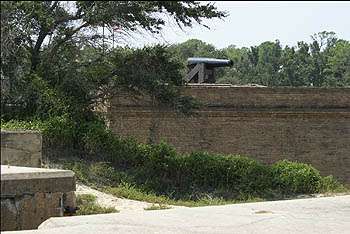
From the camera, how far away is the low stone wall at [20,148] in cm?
395

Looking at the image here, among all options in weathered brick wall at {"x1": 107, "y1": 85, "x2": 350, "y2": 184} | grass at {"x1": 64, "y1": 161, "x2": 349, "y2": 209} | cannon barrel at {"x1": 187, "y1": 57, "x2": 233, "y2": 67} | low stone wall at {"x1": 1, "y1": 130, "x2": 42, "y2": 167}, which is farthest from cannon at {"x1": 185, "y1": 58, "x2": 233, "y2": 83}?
low stone wall at {"x1": 1, "y1": 130, "x2": 42, "y2": 167}

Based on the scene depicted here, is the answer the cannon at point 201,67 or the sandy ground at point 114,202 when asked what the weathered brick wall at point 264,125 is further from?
the sandy ground at point 114,202

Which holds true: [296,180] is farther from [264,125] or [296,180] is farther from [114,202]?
[264,125]

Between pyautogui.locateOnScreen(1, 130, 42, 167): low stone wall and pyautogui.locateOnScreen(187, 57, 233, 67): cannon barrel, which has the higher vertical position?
pyautogui.locateOnScreen(187, 57, 233, 67): cannon barrel

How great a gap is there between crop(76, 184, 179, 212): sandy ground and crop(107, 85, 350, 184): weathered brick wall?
20.2 feet

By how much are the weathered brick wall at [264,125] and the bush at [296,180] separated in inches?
167

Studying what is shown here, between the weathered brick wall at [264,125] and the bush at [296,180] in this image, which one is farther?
the weathered brick wall at [264,125]

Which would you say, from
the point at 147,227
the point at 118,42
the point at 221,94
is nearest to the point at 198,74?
the point at 221,94

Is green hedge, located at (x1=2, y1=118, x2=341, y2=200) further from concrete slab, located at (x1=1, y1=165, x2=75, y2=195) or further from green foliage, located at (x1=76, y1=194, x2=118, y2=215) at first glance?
concrete slab, located at (x1=1, y1=165, x2=75, y2=195)

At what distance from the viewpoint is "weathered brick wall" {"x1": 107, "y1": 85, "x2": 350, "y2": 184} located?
15.6 meters

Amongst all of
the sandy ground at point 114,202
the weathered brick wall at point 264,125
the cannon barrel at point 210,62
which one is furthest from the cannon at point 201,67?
the sandy ground at point 114,202

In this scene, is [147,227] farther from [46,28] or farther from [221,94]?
[221,94]

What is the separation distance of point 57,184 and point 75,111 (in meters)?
6.80

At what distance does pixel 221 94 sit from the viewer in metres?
15.8
